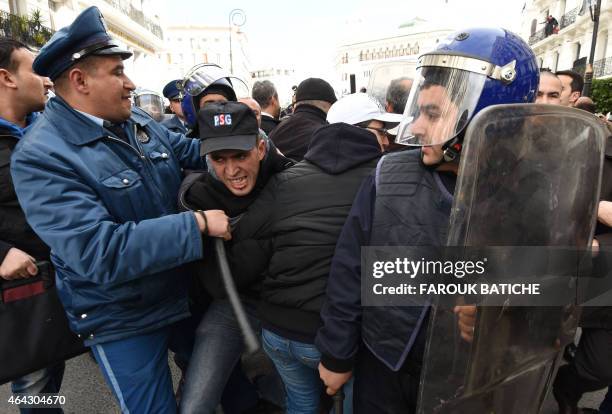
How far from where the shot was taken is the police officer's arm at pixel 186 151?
2268 millimetres

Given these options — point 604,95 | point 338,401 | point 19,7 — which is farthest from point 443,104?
→ point 19,7

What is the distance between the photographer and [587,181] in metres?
1.11

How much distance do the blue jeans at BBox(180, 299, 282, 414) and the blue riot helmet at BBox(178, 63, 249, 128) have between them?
1338mm

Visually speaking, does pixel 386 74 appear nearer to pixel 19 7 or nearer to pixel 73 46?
pixel 73 46

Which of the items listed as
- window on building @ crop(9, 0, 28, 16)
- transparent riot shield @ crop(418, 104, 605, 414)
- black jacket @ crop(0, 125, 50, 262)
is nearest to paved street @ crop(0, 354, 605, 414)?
black jacket @ crop(0, 125, 50, 262)

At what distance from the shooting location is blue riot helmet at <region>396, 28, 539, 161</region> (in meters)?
1.30

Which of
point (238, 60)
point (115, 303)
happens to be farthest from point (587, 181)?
point (238, 60)

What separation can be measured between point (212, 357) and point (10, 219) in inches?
48.0

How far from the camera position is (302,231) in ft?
5.27

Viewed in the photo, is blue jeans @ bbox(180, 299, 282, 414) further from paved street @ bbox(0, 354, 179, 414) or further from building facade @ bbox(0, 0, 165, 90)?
building facade @ bbox(0, 0, 165, 90)

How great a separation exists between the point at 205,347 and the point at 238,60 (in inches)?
2844

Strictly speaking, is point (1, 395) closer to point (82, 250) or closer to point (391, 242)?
point (82, 250)

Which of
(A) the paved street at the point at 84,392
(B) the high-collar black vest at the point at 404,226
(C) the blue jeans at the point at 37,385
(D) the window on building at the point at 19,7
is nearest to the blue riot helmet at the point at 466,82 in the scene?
(B) the high-collar black vest at the point at 404,226

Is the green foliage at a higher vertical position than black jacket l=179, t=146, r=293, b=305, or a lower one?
higher
